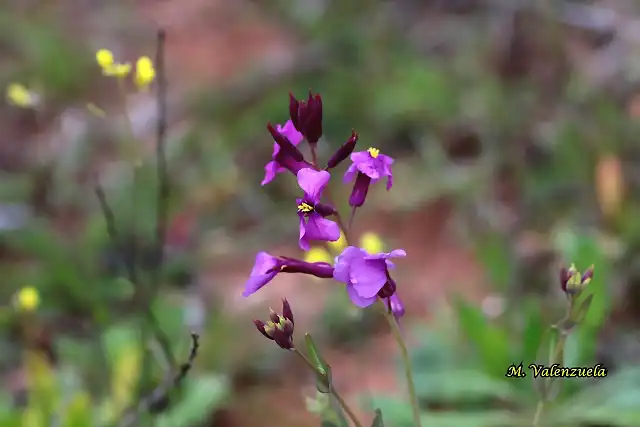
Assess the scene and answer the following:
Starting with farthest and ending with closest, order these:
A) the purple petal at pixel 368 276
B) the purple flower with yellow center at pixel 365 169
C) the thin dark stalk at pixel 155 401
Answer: the thin dark stalk at pixel 155 401, the purple flower with yellow center at pixel 365 169, the purple petal at pixel 368 276

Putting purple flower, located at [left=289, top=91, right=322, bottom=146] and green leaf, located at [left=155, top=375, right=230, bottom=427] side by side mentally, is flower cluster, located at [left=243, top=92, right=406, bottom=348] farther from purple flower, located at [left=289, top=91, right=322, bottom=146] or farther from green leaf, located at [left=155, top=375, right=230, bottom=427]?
green leaf, located at [left=155, top=375, right=230, bottom=427]

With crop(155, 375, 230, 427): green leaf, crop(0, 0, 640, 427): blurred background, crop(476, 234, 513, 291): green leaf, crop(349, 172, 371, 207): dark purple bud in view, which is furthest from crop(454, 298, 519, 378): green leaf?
crop(349, 172, 371, 207): dark purple bud

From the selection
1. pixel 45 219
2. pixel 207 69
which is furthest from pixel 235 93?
pixel 45 219

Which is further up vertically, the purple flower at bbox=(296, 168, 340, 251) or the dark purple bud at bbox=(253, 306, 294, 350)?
the purple flower at bbox=(296, 168, 340, 251)

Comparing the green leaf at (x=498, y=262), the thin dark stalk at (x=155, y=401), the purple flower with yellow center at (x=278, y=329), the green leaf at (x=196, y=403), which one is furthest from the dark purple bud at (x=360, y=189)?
the green leaf at (x=498, y=262)

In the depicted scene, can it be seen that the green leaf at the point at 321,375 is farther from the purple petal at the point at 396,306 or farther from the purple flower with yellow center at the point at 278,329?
the purple petal at the point at 396,306

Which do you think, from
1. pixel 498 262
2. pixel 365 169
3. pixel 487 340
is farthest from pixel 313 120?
pixel 498 262

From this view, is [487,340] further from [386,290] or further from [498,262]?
[386,290]
